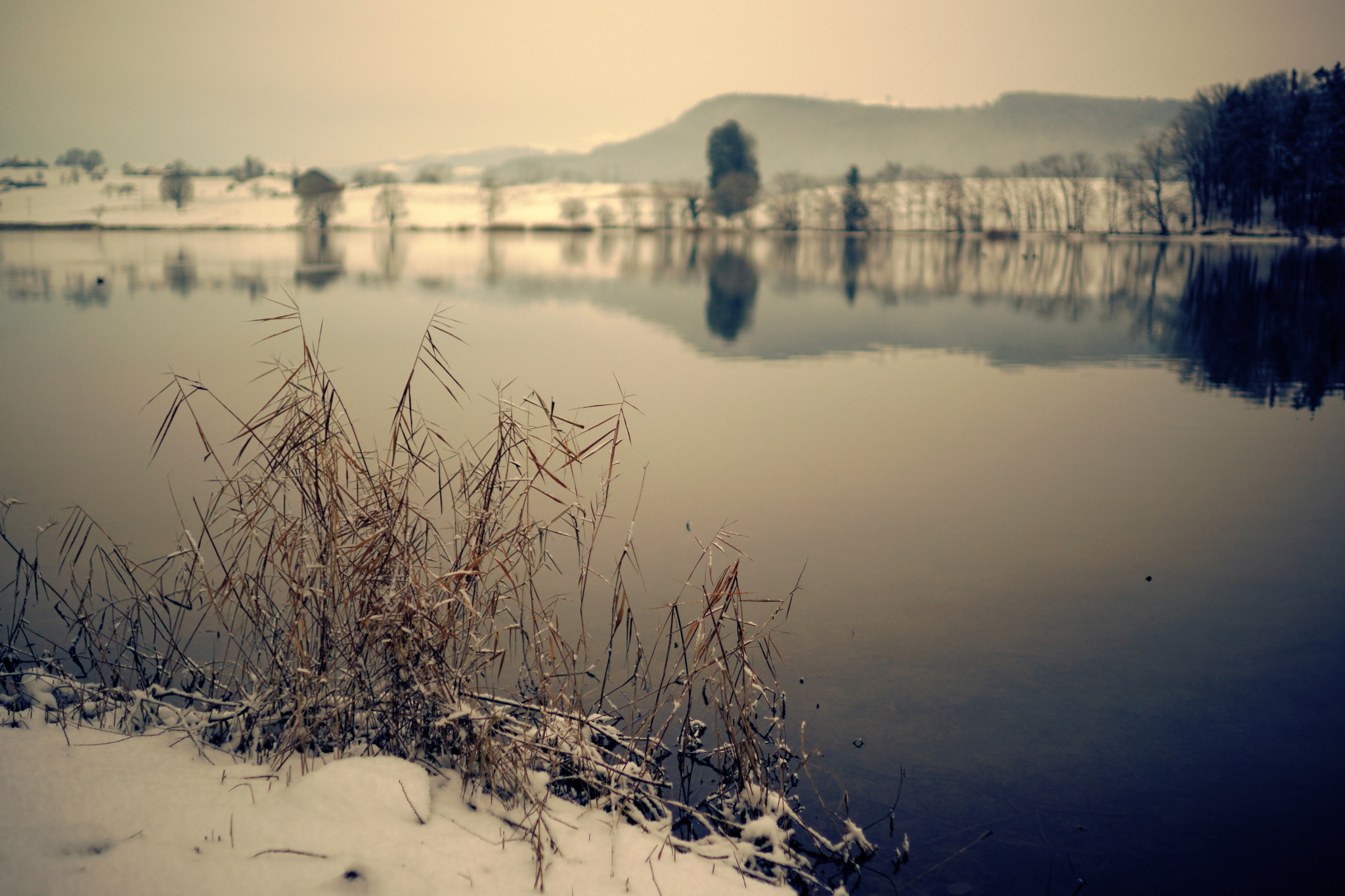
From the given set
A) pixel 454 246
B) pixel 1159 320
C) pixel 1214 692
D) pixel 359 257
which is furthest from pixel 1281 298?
pixel 454 246

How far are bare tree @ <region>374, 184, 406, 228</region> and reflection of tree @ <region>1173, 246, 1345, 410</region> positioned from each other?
71.8 meters

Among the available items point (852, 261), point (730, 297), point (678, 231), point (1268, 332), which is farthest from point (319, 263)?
point (678, 231)

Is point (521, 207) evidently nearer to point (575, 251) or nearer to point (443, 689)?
point (575, 251)

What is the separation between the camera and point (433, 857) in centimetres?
283

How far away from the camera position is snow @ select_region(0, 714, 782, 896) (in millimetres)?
2652

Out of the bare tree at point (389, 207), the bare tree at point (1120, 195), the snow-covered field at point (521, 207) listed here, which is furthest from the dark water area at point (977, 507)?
Result: the bare tree at point (389, 207)

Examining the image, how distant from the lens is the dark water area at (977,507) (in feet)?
12.2

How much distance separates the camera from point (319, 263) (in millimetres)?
36562

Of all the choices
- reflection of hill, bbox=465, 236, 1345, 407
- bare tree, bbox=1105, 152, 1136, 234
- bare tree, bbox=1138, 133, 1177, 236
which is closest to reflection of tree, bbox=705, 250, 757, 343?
reflection of hill, bbox=465, 236, 1345, 407

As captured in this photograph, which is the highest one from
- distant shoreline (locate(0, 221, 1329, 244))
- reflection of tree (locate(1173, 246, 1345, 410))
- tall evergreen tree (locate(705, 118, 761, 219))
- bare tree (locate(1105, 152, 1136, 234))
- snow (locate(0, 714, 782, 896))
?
A: tall evergreen tree (locate(705, 118, 761, 219))

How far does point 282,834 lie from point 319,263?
37.2 meters

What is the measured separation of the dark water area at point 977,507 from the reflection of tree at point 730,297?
12.7 inches

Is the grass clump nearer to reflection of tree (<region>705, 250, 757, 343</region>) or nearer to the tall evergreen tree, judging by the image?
reflection of tree (<region>705, 250, 757, 343</region>)

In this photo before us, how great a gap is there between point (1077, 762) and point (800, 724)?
1.21 m
